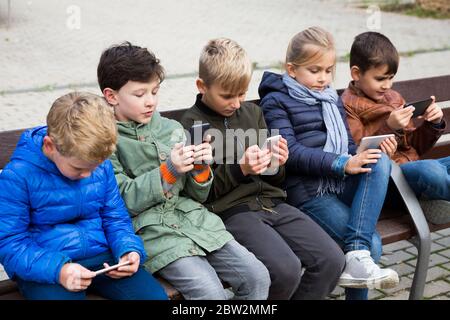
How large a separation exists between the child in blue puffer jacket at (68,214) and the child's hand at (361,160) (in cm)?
117

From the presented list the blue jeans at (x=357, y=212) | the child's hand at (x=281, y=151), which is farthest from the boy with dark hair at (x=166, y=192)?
the blue jeans at (x=357, y=212)

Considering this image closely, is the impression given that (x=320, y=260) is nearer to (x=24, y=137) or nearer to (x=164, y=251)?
(x=164, y=251)

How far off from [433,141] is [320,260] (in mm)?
1292

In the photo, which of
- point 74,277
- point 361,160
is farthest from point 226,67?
point 74,277

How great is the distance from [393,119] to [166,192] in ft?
4.62

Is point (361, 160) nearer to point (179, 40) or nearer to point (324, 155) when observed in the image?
point (324, 155)

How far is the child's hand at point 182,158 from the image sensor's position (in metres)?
2.89

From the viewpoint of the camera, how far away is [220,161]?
3338 mm

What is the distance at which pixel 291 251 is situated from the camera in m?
3.14

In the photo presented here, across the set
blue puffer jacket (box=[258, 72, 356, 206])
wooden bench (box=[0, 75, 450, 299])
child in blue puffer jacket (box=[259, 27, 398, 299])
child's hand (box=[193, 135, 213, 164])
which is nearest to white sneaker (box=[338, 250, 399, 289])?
child in blue puffer jacket (box=[259, 27, 398, 299])

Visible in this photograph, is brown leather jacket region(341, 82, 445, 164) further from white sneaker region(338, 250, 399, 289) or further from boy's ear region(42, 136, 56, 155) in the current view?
boy's ear region(42, 136, 56, 155)

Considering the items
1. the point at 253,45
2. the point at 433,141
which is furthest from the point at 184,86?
the point at 433,141

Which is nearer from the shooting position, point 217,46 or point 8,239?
point 8,239
